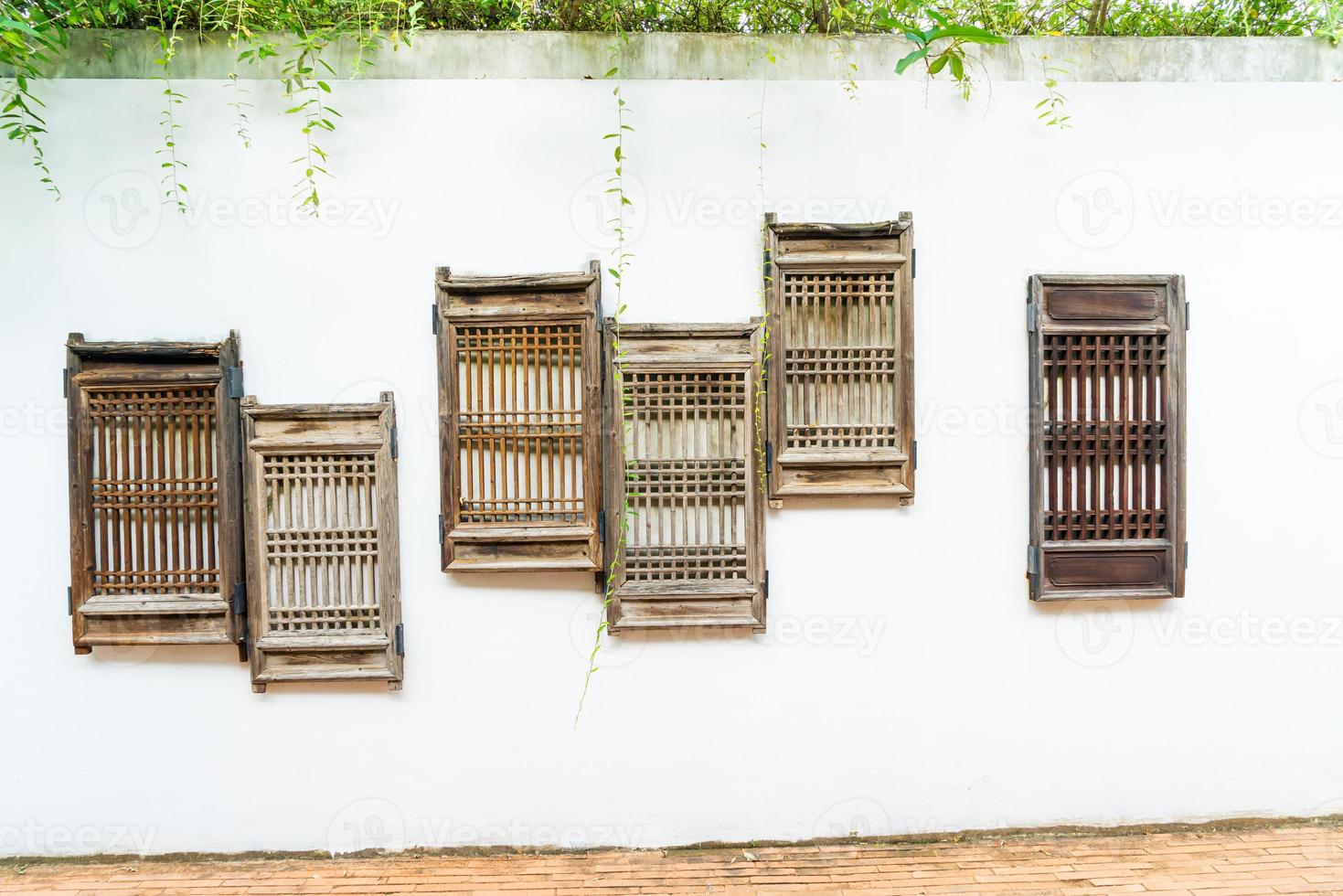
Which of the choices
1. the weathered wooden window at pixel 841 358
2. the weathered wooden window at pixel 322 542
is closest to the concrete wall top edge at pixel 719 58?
the weathered wooden window at pixel 841 358

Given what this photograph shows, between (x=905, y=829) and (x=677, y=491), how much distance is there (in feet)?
4.32

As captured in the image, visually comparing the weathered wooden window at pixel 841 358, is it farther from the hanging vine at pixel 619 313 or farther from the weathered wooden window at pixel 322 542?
the weathered wooden window at pixel 322 542

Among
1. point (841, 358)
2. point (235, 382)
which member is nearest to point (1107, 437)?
point (841, 358)

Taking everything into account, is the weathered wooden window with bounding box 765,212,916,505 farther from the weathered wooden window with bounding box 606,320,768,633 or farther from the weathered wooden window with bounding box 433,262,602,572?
the weathered wooden window with bounding box 433,262,602,572

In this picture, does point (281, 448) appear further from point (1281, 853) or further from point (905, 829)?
point (1281, 853)

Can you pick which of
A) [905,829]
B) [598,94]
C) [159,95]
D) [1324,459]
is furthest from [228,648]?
[1324,459]

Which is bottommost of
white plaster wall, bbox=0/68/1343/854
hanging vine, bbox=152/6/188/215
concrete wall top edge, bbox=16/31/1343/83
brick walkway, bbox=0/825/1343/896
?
brick walkway, bbox=0/825/1343/896

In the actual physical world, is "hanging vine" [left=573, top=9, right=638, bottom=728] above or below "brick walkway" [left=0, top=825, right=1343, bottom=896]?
above

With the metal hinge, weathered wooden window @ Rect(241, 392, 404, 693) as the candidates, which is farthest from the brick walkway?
the metal hinge

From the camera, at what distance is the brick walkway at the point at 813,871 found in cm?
206

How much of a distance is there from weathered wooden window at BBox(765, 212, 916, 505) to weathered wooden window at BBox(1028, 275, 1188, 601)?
44cm

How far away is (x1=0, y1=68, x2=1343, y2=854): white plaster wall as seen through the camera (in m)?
2.15

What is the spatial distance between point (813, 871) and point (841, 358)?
1.57m

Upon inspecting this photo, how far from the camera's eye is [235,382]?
212 cm
